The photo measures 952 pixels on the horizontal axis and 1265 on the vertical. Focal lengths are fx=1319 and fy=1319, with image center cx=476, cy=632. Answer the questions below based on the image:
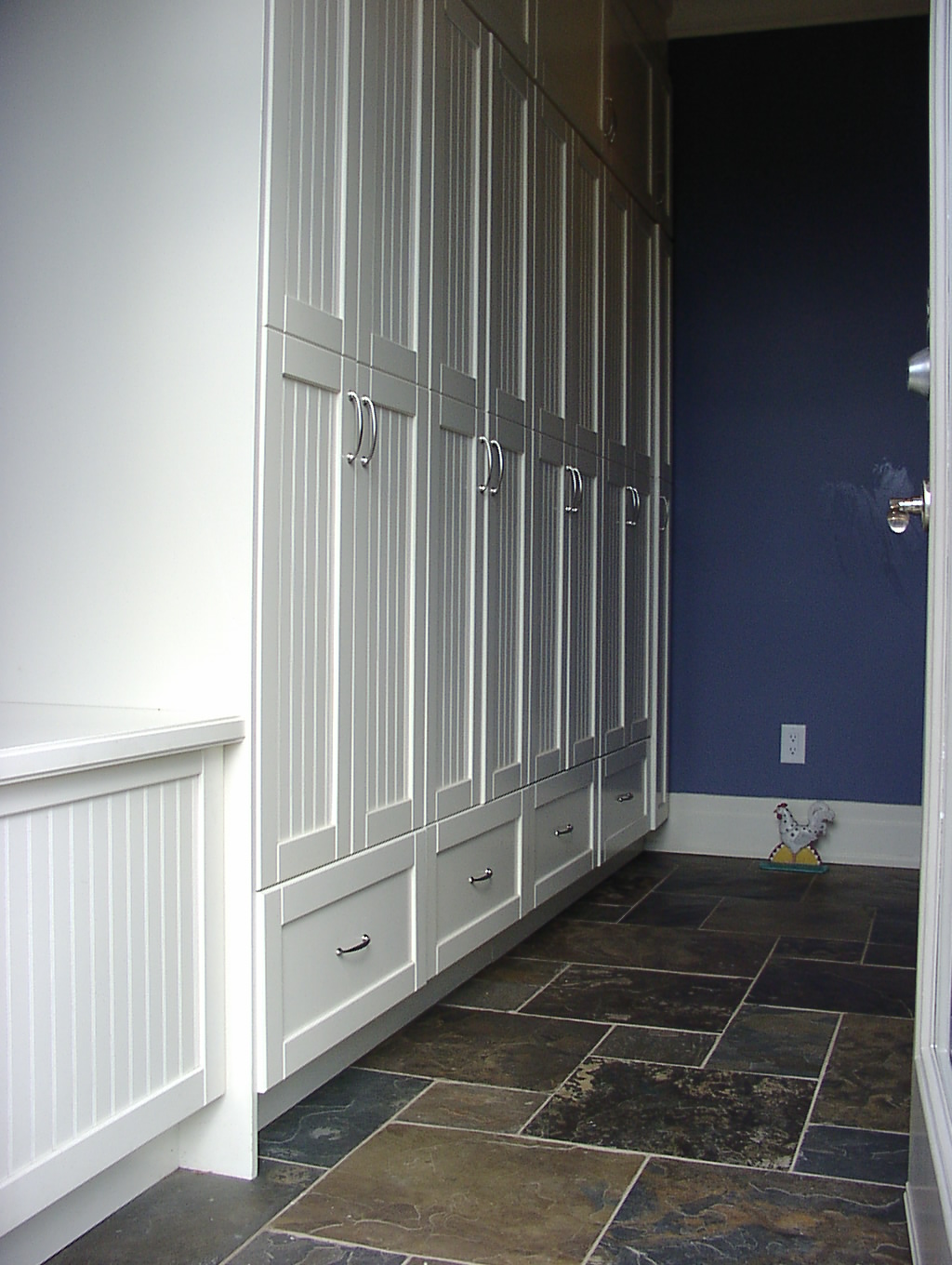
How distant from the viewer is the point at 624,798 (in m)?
3.67

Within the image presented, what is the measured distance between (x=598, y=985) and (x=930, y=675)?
1309 mm

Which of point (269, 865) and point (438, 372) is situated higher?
point (438, 372)

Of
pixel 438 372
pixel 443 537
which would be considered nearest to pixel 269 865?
pixel 443 537

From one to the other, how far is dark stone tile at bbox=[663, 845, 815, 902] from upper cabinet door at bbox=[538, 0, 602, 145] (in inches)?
78.9

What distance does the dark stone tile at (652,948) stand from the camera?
114 inches

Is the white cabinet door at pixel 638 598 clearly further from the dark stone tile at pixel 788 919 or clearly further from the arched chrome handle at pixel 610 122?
the arched chrome handle at pixel 610 122

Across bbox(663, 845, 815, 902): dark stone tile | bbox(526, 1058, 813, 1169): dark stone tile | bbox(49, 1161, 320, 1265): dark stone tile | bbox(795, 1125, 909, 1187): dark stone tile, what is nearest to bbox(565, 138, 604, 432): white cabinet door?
bbox(663, 845, 815, 902): dark stone tile

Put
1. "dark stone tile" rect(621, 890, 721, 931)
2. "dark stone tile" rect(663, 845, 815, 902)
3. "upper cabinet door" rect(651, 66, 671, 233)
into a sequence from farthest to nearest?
"upper cabinet door" rect(651, 66, 671, 233), "dark stone tile" rect(663, 845, 815, 902), "dark stone tile" rect(621, 890, 721, 931)

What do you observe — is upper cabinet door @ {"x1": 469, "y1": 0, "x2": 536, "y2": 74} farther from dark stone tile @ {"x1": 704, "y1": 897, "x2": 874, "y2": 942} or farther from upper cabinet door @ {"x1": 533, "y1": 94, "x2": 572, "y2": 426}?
dark stone tile @ {"x1": 704, "y1": 897, "x2": 874, "y2": 942}

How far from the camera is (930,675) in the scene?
5.43 ft

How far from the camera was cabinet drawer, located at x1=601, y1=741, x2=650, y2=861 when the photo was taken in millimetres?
3469

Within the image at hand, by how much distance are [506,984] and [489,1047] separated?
379 mm

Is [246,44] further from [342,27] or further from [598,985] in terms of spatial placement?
[598,985]

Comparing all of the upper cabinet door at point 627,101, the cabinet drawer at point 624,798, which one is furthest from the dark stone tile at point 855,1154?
the upper cabinet door at point 627,101
